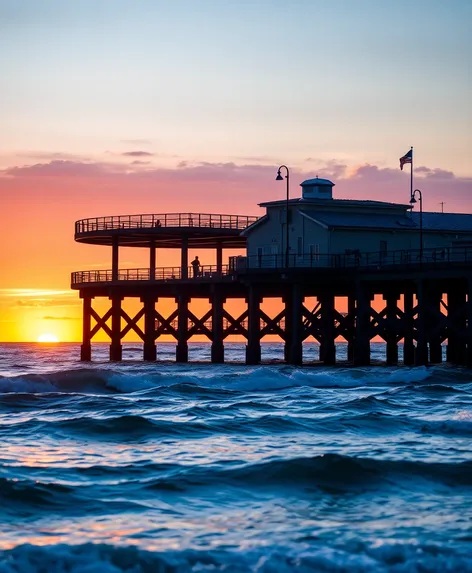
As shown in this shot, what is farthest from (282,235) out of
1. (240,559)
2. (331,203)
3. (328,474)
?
(240,559)

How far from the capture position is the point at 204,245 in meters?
67.9

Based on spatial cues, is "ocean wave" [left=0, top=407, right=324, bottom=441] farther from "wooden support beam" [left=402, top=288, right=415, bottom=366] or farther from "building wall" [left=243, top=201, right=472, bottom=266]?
"building wall" [left=243, top=201, right=472, bottom=266]

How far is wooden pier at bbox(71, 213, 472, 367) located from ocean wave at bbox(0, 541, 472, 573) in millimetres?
30218

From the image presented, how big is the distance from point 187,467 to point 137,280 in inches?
1687

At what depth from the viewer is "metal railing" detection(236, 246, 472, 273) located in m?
47.4

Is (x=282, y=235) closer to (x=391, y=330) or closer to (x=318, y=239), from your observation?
(x=318, y=239)

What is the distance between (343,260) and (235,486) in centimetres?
3501

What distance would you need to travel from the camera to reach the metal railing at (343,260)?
4737 centimetres

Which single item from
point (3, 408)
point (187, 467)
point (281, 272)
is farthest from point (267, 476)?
point (281, 272)

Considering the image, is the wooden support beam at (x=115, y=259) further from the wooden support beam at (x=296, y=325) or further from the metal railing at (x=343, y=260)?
the wooden support beam at (x=296, y=325)

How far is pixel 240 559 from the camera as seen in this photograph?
11836mm

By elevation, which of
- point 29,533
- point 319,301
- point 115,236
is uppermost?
point 115,236

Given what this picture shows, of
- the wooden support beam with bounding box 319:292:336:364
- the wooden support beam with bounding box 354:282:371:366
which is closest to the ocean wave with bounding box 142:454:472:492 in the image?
the wooden support beam with bounding box 354:282:371:366

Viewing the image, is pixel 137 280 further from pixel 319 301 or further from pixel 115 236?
pixel 319 301
